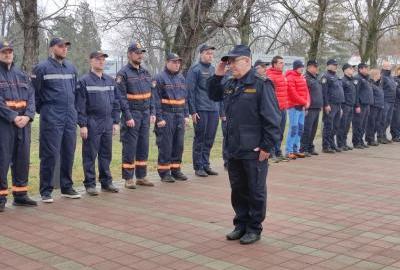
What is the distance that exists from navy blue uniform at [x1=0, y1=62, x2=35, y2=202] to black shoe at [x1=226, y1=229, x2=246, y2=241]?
9.95 feet

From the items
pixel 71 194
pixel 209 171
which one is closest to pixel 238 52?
pixel 71 194

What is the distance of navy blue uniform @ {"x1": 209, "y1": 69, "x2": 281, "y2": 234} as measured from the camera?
5.73 meters

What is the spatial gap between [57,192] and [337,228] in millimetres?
4155

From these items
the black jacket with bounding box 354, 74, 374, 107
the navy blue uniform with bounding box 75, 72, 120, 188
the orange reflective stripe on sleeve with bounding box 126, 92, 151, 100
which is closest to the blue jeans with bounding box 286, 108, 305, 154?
the black jacket with bounding box 354, 74, 374, 107

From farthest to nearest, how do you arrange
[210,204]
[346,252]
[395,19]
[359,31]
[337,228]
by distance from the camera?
[359,31]
[395,19]
[210,204]
[337,228]
[346,252]

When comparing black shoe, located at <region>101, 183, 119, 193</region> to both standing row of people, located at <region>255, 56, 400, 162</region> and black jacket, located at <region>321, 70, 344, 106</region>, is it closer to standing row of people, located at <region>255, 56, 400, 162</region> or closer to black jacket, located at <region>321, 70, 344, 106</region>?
standing row of people, located at <region>255, 56, 400, 162</region>

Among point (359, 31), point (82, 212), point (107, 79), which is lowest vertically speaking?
point (82, 212)

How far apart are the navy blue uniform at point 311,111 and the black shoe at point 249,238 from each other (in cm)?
693

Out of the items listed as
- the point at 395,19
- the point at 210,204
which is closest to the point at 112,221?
the point at 210,204

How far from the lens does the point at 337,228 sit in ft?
21.2

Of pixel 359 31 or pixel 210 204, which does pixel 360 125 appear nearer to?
pixel 210 204

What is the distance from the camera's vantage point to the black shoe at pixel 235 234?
5.93m

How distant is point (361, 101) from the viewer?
45.7 feet

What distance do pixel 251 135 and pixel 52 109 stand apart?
314 centimetres
